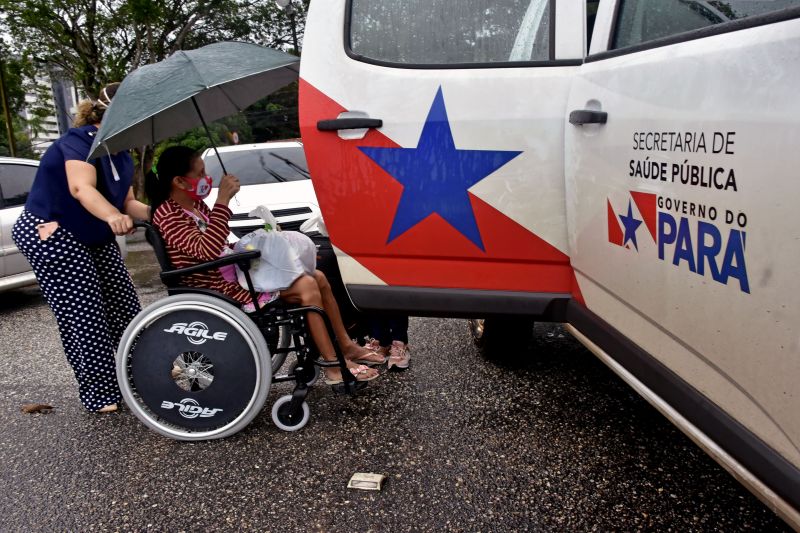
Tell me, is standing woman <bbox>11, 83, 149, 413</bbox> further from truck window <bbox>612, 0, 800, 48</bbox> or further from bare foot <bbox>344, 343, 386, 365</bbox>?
truck window <bbox>612, 0, 800, 48</bbox>

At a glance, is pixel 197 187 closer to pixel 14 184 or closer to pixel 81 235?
pixel 81 235

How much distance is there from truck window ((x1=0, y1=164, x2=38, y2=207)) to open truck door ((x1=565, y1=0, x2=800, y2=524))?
5.30m

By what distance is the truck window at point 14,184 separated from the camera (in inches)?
218

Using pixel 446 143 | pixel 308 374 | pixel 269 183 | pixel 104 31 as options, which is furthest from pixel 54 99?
pixel 446 143

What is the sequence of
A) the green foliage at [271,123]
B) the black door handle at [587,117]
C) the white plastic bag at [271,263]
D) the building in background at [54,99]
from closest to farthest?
the black door handle at [587,117] → the white plastic bag at [271,263] → the green foliage at [271,123] → the building in background at [54,99]

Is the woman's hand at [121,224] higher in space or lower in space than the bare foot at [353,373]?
higher

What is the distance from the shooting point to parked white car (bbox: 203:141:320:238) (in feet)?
17.4

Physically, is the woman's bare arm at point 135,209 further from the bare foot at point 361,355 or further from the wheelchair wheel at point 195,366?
the bare foot at point 361,355

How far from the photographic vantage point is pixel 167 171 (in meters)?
2.73

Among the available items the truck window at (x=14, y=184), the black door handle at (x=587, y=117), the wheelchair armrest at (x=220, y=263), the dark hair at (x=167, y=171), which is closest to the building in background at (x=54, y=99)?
the truck window at (x=14, y=184)

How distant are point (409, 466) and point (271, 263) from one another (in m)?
1.05

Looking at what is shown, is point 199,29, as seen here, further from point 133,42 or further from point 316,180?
point 316,180

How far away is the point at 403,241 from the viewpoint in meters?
2.46

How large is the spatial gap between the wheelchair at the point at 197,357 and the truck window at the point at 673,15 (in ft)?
5.37
